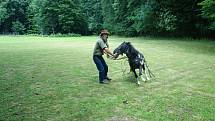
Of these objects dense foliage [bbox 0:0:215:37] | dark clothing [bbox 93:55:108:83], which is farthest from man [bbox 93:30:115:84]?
dense foliage [bbox 0:0:215:37]

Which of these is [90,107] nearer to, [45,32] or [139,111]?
[139,111]

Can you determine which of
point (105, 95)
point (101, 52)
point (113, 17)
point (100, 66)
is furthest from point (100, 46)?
point (113, 17)

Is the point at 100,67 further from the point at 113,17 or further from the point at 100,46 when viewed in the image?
the point at 113,17

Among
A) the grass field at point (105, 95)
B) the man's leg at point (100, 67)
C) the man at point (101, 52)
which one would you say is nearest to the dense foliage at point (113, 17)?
the grass field at point (105, 95)

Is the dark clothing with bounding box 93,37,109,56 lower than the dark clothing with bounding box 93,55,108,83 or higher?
higher

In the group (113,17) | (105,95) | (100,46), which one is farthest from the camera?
(113,17)

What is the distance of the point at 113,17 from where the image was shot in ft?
171

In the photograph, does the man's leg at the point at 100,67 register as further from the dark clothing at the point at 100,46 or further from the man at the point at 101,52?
the dark clothing at the point at 100,46

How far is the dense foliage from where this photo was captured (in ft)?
123

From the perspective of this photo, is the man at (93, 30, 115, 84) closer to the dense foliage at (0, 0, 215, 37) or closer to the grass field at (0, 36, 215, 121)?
the grass field at (0, 36, 215, 121)

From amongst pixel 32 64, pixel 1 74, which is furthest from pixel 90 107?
pixel 32 64

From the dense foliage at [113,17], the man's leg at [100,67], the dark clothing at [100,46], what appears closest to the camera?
the dark clothing at [100,46]

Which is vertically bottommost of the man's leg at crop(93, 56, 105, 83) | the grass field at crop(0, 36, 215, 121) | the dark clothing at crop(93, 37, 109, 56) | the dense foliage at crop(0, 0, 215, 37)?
the grass field at crop(0, 36, 215, 121)

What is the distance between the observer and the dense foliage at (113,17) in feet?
123
